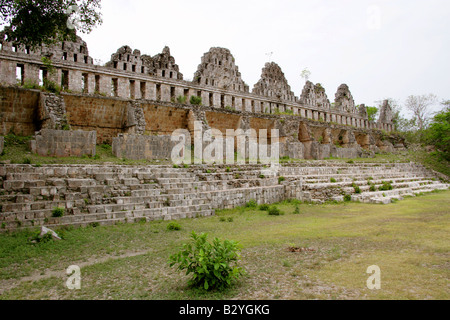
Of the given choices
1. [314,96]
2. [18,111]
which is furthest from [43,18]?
[314,96]

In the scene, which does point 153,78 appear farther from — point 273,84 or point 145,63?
point 273,84

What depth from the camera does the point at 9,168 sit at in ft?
29.2

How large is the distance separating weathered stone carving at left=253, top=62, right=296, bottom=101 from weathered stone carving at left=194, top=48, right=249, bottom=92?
309cm

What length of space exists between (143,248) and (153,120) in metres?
15.5

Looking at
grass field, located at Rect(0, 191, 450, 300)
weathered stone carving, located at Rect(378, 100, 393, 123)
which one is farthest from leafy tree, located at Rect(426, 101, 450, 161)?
weathered stone carving, located at Rect(378, 100, 393, 123)

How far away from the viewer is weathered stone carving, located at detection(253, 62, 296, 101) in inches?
1363

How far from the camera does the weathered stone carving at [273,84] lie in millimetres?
34625

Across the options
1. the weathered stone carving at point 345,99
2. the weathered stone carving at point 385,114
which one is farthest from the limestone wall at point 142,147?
the weathered stone carving at point 385,114

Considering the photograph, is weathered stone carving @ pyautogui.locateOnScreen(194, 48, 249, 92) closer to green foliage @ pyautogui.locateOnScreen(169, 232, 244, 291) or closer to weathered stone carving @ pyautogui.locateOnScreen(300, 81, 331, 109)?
weathered stone carving @ pyautogui.locateOnScreen(300, 81, 331, 109)

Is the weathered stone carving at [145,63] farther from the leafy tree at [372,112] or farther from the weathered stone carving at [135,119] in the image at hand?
the leafy tree at [372,112]

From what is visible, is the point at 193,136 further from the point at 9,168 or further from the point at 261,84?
the point at 261,84

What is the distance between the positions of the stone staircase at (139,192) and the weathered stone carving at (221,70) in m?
16.2

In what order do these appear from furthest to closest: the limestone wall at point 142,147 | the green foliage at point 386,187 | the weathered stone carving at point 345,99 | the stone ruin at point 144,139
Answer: the weathered stone carving at point 345,99, the green foliage at point 386,187, the limestone wall at point 142,147, the stone ruin at point 144,139
